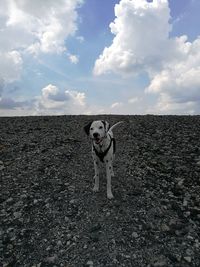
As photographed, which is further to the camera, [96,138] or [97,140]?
[97,140]

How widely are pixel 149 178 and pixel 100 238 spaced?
176 inches

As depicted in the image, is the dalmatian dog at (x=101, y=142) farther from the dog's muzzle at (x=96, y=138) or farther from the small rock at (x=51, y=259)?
the small rock at (x=51, y=259)

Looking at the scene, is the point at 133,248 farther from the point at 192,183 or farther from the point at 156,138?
the point at 156,138

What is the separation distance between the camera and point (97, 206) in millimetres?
10219

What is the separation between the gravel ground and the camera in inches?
325

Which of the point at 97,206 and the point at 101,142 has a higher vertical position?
the point at 101,142

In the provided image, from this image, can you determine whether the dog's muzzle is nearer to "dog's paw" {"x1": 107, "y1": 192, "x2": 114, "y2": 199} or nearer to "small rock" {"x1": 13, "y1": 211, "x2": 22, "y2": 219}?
"dog's paw" {"x1": 107, "y1": 192, "x2": 114, "y2": 199}

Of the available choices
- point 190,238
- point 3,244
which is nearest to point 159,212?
point 190,238

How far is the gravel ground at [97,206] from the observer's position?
27.1 feet

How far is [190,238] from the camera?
28.6 feet

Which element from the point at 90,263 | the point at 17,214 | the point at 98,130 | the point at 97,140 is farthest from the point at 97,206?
the point at 90,263

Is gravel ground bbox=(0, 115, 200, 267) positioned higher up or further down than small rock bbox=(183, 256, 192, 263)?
higher up

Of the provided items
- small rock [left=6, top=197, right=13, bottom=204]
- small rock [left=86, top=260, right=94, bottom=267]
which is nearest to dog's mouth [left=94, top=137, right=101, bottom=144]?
small rock [left=6, top=197, right=13, bottom=204]

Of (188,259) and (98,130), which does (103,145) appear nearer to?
(98,130)
